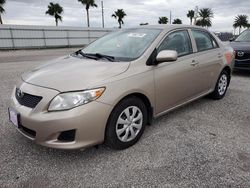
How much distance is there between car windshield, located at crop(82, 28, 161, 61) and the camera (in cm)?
313

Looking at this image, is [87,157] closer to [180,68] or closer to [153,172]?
[153,172]

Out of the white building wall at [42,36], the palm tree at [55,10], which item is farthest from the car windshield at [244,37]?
the palm tree at [55,10]

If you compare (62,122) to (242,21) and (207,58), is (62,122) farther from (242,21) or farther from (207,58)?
(242,21)

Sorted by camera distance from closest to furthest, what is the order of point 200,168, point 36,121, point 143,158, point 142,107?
point 36,121 → point 200,168 → point 143,158 → point 142,107

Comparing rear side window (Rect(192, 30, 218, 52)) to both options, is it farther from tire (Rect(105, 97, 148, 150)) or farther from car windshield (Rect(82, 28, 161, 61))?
tire (Rect(105, 97, 148, 150))

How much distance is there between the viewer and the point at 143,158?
2.70 meters

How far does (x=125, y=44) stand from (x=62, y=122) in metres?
1.61

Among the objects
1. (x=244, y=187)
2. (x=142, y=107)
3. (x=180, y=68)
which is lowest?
(x=244, y=187)

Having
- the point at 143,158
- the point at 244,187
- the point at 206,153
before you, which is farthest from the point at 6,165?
the point at 244,187

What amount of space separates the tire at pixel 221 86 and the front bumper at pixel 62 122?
2.99 meters

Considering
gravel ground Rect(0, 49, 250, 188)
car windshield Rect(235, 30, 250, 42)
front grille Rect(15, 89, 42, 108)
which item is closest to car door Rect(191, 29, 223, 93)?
gravel ground Rect(0, 49, 250, 188)

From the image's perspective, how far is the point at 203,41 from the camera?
14.0 ft

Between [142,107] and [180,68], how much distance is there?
0.98 m

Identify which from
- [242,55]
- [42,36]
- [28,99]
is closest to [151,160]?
[28,99]
